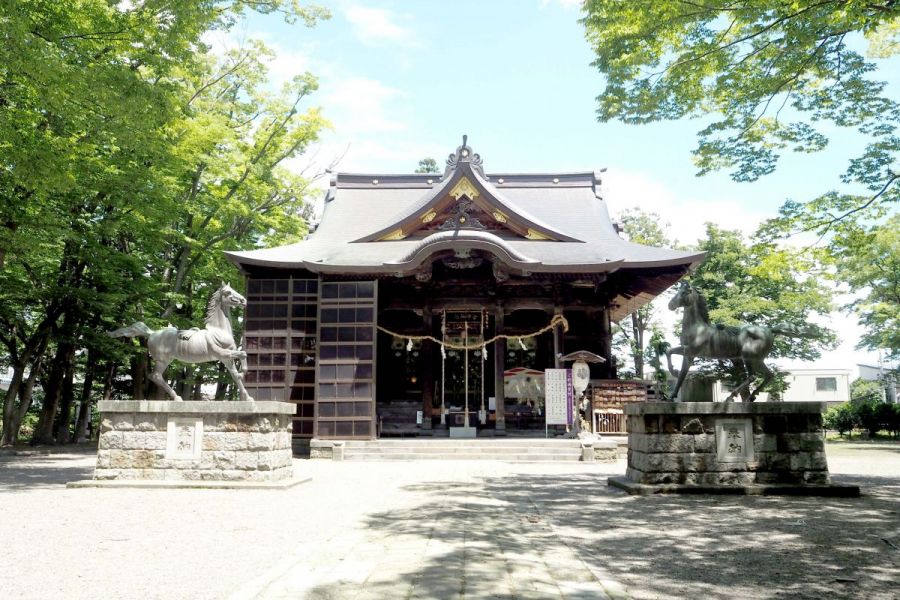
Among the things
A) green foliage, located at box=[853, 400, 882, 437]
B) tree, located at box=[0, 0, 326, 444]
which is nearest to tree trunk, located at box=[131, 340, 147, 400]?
tree, located at box=[0, 0, 326, 444]

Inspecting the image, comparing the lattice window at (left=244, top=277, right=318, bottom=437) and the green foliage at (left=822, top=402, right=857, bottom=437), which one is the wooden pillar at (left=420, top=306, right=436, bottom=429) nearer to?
the lattice window at (left=244, top=277, right=318, bottom=437)

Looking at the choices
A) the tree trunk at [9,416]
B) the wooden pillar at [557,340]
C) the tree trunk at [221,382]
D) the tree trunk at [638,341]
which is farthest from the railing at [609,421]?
the tree trunk at [9,416]

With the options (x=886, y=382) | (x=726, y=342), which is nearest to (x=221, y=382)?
(x=726, y=342)

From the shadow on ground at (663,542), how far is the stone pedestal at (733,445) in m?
0.47

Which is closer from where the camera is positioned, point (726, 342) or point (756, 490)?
point (756, 490)

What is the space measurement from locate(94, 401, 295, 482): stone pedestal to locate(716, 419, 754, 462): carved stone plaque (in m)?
6.34

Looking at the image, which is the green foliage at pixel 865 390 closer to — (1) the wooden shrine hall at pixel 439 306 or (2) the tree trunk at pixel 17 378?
(1) the wooden shrine hall at pixel 439 306

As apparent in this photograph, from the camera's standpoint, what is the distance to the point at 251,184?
1986 centimetres

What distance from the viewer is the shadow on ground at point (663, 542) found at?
4023mm

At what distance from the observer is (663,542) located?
17.7 feet

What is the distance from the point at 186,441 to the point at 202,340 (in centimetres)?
158

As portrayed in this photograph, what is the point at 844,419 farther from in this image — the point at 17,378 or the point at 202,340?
the point at 17,378

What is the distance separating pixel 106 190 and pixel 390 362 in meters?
9.23

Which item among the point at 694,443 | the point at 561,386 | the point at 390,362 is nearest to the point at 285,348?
the point at 390,362
